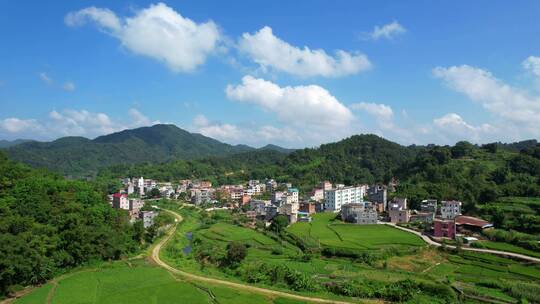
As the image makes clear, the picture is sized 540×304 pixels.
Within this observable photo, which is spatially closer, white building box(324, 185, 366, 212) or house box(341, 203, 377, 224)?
house box(341, 203, 377, 224)

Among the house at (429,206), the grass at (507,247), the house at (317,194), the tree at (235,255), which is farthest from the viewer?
the house at (317,194)

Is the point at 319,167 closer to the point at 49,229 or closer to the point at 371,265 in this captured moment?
the point at 371,265

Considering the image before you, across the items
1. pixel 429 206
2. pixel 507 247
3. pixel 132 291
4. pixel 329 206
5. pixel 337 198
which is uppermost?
pixel 337 198

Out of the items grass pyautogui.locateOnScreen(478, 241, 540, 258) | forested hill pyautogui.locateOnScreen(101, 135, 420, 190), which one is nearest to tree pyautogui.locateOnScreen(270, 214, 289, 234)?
grass pyautogui.locateOnScreen(478, 241, 540, 258)

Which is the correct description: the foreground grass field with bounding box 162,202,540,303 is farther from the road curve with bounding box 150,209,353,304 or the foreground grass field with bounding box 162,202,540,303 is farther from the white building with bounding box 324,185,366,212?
the white building with bounding box 324,185,366,212

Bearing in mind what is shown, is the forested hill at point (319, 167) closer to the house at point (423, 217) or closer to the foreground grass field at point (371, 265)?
the house at point (423, 217)

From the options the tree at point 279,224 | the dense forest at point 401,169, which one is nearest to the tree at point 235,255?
the tree at point 279,224

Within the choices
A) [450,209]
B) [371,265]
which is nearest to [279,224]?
[371,265]
